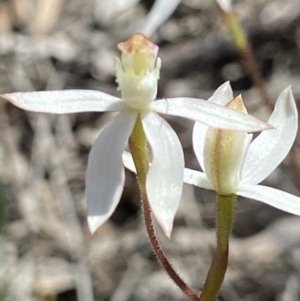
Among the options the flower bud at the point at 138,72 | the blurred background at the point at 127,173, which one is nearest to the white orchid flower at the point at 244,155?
the flower bud at the point at 138,72

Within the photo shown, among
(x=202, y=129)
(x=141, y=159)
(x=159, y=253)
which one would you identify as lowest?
(x=159, y=253)

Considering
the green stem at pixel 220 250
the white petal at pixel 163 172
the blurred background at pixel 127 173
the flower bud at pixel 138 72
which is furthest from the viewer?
the blurred background at pixel 127 173

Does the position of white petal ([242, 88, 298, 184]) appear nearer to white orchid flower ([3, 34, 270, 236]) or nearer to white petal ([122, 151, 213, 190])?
white petal ([122, 151, 213, 190])

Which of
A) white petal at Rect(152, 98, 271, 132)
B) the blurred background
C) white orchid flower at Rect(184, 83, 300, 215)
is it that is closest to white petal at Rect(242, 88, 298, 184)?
white orchid flower at Rect(184, 83, 300, 215)

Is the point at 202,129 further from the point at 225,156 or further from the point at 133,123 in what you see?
the point at 133,123

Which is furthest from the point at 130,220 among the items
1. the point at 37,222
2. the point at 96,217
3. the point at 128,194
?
the point at 96,217

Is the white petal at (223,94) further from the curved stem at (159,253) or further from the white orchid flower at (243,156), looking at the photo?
the curved stem at (159,253)

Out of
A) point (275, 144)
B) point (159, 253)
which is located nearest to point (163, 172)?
point (159, 253)
